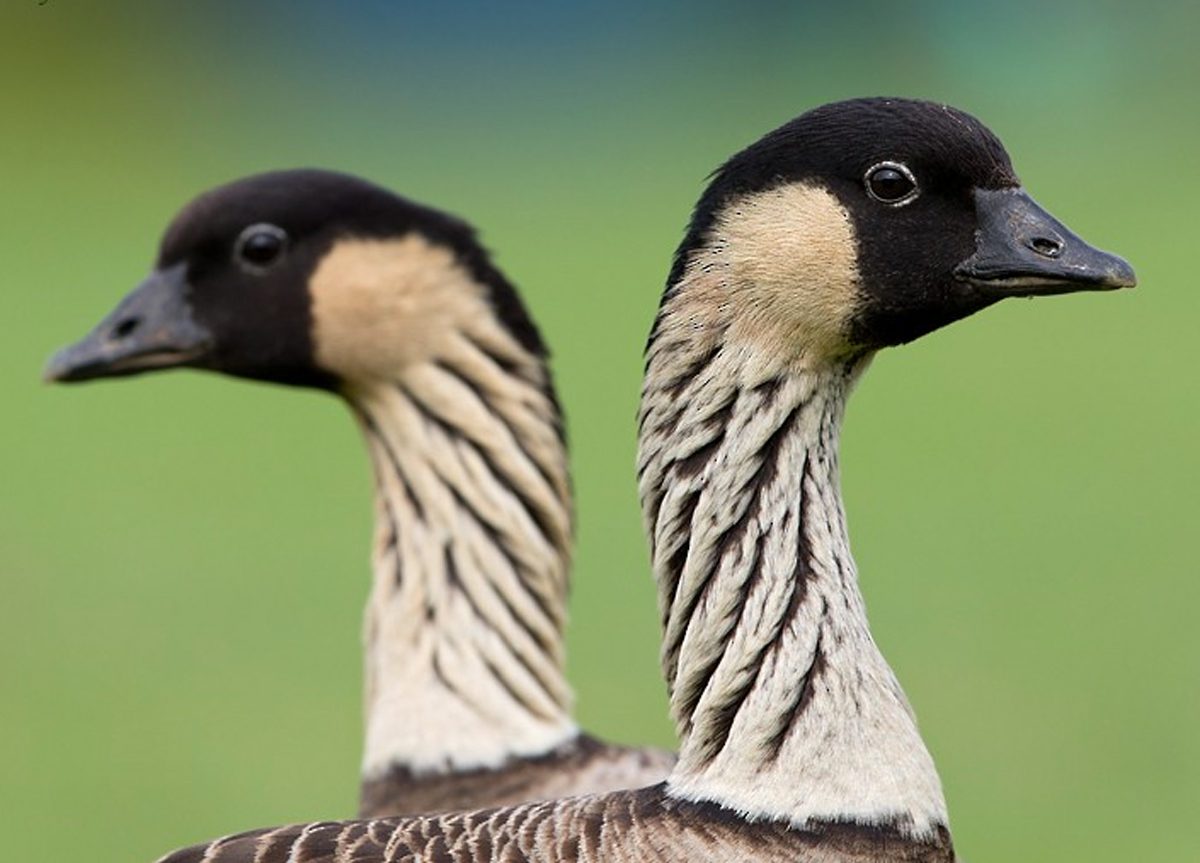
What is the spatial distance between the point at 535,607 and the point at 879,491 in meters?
7.98

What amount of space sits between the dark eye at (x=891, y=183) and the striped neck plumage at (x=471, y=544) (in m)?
1.99

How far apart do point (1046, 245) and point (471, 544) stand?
2.24 metres

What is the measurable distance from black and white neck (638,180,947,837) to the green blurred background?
4.20 metres

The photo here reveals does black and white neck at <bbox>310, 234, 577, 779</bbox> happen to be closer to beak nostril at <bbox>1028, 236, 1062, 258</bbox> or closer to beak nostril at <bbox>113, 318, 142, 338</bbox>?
beak nostril at <bbox>113, 318, 142, 338</bbox>

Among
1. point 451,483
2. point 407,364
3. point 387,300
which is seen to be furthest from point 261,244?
point 451,483

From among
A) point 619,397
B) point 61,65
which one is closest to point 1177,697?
point 619,397

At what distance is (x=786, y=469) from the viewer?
3.93 metres

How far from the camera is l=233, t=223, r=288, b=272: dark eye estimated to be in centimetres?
582

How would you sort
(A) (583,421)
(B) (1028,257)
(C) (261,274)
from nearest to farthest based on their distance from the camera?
(B) (1028,257)
(C) (261,274)
(A) (583,421)

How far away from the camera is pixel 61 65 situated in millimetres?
30078

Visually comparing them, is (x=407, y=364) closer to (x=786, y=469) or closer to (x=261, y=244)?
(x=261, y=244)

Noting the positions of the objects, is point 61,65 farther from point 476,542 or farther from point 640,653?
point 476,542

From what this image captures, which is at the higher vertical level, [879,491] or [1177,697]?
[879,491]

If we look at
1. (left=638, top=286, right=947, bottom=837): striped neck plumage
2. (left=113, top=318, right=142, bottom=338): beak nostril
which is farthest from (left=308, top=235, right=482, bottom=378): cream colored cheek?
(left=638, top=286, right=947, bottom=837): striped neck plumage
